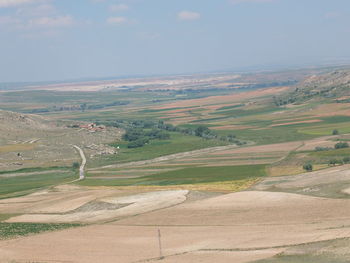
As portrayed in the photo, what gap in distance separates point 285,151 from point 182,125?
209 ft

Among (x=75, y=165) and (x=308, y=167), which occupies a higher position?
(x=308, y=167)

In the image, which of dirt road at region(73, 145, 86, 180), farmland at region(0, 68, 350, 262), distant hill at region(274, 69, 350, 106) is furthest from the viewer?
distant hill at region(274, 69, 350, 106)

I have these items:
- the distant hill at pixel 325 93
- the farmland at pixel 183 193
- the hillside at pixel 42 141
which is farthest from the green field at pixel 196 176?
the distant hill at pixel 325 93

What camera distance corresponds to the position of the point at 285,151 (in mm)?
93812

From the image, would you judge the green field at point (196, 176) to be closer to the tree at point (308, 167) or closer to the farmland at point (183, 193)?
the farmland at point (183, 193)

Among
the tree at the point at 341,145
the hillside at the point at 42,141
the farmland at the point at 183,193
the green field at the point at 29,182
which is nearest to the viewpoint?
the farmland at the point at 183,193

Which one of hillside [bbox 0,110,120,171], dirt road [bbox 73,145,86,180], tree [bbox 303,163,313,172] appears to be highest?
tree [bbox 303,163,313,172]

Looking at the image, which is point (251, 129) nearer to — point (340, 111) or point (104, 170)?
point (340, 111)

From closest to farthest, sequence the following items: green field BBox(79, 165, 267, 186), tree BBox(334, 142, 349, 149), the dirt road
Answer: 1. green field BBox(79, 165, 267, 186)
2. the dirt road
3. tree BBox(334, 142, 349, 149)

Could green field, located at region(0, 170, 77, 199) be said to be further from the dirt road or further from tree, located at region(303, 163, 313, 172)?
tree, located at region(303, 163, 313, 172)

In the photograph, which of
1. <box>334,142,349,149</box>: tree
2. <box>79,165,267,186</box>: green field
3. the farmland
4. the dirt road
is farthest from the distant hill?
<box>79,165,267,186</box>: green field

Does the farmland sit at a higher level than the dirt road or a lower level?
higher

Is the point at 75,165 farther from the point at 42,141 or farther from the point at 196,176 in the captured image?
the point at 42,141

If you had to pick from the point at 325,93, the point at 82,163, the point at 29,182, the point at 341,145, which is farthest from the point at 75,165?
the point at 325,93
